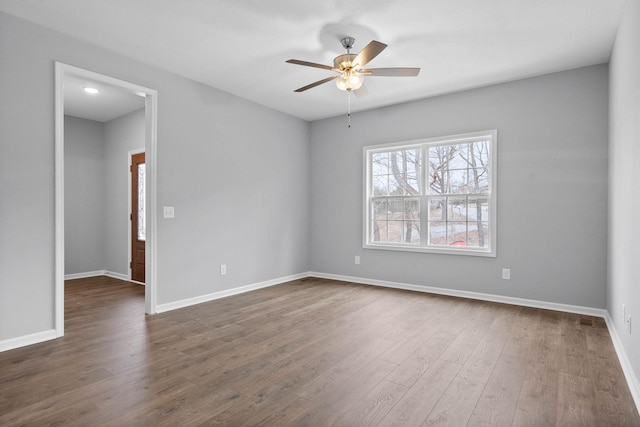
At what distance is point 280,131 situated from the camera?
18.4 ft

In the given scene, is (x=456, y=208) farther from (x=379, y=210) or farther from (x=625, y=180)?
(x=625, y=180)

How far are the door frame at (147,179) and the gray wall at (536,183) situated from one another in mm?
3161

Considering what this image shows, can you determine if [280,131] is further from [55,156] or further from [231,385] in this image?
[231,385]

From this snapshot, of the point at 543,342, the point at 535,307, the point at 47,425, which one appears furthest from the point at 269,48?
the point at 535,307

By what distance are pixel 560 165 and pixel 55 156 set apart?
16.8 ft

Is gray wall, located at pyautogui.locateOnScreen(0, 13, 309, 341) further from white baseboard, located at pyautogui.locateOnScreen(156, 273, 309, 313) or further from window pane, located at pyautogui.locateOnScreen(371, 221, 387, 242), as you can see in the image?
window pane, located at pyautogui.locateOnScreen(371, 221, 387, 242)

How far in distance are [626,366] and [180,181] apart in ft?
14.4

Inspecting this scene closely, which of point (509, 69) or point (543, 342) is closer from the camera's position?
point (543, 342)

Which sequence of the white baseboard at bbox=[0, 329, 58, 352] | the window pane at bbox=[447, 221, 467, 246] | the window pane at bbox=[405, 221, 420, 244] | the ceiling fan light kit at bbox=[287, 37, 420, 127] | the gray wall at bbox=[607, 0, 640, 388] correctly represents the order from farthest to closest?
1. the window pane at bbox=[405, 221, 420, 244]
2. the window pane at bbox=[447, 221, 467, 246]
3. the ceiling fan light kit at bbox=[287, 37, 420, 127]
4. the white baseboard at bbox=[0, 329, 58, 352]
5. the gray wall at bbox=[607, 0, 640, 388]

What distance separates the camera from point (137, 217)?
5734mm

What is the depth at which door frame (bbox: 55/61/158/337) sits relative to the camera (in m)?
3.11

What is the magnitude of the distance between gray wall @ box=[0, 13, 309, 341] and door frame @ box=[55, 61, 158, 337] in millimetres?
49

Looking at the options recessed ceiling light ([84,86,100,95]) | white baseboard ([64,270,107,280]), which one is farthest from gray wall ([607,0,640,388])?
white baseboard ([64,270,107,280])

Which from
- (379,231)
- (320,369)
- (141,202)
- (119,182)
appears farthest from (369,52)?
(119,182)
